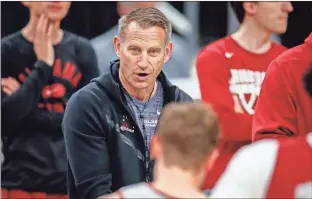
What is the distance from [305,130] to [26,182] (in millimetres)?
2296

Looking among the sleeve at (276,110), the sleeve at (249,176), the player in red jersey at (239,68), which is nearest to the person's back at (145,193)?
the sleeve at (249,176)

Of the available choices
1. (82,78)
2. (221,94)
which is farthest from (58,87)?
(221,94)

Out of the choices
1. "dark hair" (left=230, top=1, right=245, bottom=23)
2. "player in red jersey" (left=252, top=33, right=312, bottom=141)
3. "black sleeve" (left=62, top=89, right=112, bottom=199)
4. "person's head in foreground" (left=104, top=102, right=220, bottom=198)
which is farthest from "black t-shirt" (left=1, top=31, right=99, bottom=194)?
"person's head in foreground" (left=104, top=102, right=220, bottom=198)

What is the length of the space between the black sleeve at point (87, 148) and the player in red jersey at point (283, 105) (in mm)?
635

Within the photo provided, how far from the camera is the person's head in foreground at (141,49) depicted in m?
4.27

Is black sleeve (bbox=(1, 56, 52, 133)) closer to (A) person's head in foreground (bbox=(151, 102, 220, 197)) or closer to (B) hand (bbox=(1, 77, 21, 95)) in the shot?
(B) hand (bbox=(1, 77, 21, 95))

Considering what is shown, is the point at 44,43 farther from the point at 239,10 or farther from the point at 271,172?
the point at 271,172

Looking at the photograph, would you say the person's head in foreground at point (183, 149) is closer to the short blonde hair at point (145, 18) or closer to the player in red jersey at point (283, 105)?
the player in red jersey at point (283, 105)

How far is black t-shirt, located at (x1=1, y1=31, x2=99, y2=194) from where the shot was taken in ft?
19.4

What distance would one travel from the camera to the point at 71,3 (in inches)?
246

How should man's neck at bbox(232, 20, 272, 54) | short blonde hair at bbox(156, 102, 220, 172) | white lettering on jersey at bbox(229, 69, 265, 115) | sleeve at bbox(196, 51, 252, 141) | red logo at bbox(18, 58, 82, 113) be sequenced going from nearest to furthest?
short blonde hair at bbox(156, 102, 220, 172) < sleeve at bbox(196, 51, 252, 141) < white lettering on jersey at bbox(229, 69, 265, 115) < red logo at bbox(18, 58, 82, 113) < man's neck at bbox(232, 20, 272, 54)

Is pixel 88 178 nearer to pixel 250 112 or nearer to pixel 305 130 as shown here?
pixel 305 130

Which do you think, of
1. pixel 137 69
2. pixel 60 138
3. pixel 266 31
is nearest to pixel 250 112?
pixel 266 31

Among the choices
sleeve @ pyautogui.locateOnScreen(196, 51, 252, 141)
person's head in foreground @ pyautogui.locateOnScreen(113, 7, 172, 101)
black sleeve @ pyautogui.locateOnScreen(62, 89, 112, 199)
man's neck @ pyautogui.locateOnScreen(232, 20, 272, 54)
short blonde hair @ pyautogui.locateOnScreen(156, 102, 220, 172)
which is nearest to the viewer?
short blonde hair @ pyautogui.locateOnScreen(156, 102, 220, 172)
